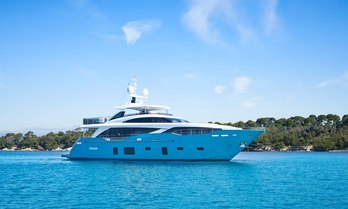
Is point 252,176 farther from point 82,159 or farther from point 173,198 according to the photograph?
point 82,159

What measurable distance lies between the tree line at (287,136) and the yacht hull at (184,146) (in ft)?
222

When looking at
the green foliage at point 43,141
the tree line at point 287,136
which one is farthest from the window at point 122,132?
→ the green foliage at point 43,141

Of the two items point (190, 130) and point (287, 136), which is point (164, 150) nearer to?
point (190, 130)

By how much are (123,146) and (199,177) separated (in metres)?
16.5

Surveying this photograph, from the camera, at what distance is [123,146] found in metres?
44.2

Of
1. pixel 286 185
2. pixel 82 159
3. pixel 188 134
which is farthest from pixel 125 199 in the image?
pixel 82 159

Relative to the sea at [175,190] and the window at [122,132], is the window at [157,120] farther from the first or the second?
the sea at [175,190]

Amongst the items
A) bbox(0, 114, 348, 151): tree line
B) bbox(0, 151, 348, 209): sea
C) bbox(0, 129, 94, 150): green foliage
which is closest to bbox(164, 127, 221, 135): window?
bbox(0, 151, 348, 209): sea

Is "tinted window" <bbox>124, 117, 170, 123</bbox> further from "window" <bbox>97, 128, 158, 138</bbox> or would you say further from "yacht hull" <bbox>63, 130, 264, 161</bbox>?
"yacht hull" <bbox>63, 130, 264, 161</bbox>

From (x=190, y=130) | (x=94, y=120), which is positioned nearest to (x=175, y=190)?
(x=190, y=130)

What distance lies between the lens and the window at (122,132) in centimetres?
4303

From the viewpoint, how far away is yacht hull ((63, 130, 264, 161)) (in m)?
40.4

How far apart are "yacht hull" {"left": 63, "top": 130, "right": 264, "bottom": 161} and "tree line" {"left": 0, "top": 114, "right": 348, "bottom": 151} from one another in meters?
67.6

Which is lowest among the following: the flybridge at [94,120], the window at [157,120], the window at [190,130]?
the window at [190,130]
